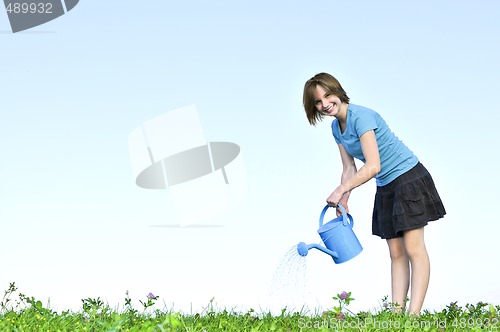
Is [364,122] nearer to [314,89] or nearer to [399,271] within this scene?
[314,89]

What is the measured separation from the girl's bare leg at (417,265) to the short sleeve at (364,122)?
28.1 inches

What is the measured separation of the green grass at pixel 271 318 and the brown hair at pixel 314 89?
3.94 feet

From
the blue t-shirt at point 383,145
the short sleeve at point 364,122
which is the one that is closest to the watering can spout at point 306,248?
the blue t-shirt at point 383,145

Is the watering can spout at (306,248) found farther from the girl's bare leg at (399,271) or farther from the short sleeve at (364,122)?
the short sleeve at (364,122)

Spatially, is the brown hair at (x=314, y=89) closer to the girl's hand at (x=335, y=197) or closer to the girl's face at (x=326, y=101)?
the girl's face at (x=326, y=101)

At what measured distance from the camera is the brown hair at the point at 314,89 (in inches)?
157

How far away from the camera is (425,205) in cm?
395

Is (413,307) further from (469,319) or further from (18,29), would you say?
(18,29)

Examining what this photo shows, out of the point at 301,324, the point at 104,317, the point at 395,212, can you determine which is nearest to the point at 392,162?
the point at 395,212

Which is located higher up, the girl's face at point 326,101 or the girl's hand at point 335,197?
the girl's face at point 326,101

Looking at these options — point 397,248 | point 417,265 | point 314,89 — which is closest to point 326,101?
point 314,89

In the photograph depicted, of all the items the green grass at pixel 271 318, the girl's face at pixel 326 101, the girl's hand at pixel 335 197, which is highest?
the girl's face at pixel 326 101

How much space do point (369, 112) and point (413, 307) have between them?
4.23ft

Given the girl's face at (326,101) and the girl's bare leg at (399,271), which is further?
the girl's bare leg at (399,271)
